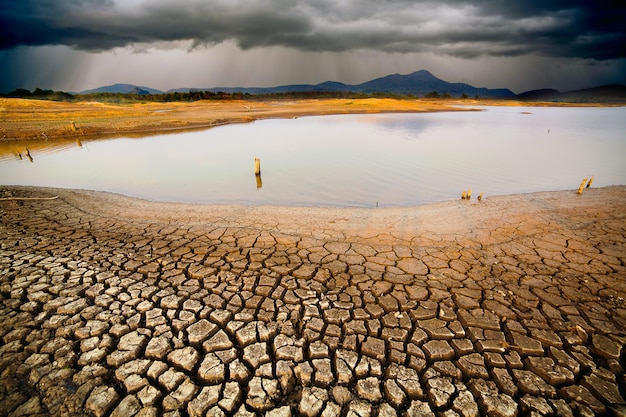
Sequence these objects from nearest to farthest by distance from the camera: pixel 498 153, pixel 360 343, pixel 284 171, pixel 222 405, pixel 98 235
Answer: pixel 222 405 → pixel 360 343 → pixel 98 235 → pixel 284 171 → pixel 498 153

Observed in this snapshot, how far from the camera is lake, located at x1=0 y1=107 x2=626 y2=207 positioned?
9.69 m

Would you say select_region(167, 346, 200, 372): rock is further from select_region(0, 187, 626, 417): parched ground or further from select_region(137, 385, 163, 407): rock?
select_region(137, 385, 163, 407): rock

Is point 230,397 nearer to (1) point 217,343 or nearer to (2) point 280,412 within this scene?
(2) point 280,412

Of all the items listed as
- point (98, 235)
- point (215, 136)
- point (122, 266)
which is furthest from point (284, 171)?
point (215, 136)

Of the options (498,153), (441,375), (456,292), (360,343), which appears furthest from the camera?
(498,153)

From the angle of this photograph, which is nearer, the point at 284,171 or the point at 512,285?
the point at 512,285

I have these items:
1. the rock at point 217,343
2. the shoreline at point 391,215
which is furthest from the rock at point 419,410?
the shoreline at point 391,215

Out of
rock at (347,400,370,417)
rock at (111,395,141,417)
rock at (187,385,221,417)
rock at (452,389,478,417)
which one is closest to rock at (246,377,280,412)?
rock at (187,385,221,417)

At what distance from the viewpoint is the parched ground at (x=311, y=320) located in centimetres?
246

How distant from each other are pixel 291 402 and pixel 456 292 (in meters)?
2.59

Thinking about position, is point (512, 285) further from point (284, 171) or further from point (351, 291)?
point (284, 171)

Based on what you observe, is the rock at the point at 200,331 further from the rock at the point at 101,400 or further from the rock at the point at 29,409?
the rock at the point at 29,409

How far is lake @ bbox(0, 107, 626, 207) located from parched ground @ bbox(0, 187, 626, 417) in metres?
3.69

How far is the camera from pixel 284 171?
1216cm
